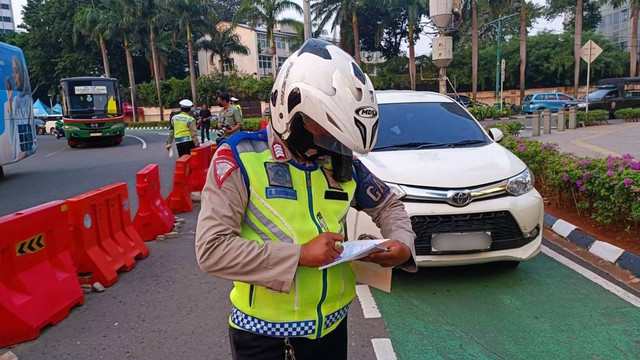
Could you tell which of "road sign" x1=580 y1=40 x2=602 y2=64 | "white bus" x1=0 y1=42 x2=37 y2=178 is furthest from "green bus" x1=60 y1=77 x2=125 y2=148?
"road sign" x1=580 y1=40 x2=602 y2=64

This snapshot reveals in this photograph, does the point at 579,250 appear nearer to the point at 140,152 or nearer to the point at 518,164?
the point at 518,164

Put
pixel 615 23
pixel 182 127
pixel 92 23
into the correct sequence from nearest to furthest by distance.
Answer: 1. pixel 182 127
2. pixel 92 23
3. pixel 615 23

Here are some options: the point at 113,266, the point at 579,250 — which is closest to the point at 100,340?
the point at 113,266

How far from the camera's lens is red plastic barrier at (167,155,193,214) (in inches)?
310

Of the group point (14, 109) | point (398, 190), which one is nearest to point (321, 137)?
point (398, 190)

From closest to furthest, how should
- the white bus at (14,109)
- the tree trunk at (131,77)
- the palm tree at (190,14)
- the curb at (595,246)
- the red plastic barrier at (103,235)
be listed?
1. the red plastic barrier at (103,235)
2. the curb at (595,246)
3. the white bus at (14,109)
4. the palm tree at (190,14)
5. the tree trunk at (131,77)

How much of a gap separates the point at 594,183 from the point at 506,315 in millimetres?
2661

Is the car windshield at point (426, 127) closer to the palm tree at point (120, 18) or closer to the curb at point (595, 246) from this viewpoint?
the curb at point (595, 246)

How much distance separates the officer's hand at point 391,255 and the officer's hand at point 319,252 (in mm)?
156

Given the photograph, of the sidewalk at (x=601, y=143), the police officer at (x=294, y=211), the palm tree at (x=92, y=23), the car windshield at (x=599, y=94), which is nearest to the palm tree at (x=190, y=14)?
the palm tree at (x=92, y=23)

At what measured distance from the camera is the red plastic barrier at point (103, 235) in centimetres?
458

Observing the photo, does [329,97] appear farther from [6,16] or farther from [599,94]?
[6,16]

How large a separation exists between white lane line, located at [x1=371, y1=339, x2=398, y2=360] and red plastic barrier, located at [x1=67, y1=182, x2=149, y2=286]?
2.69 m

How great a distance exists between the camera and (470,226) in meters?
4.11
